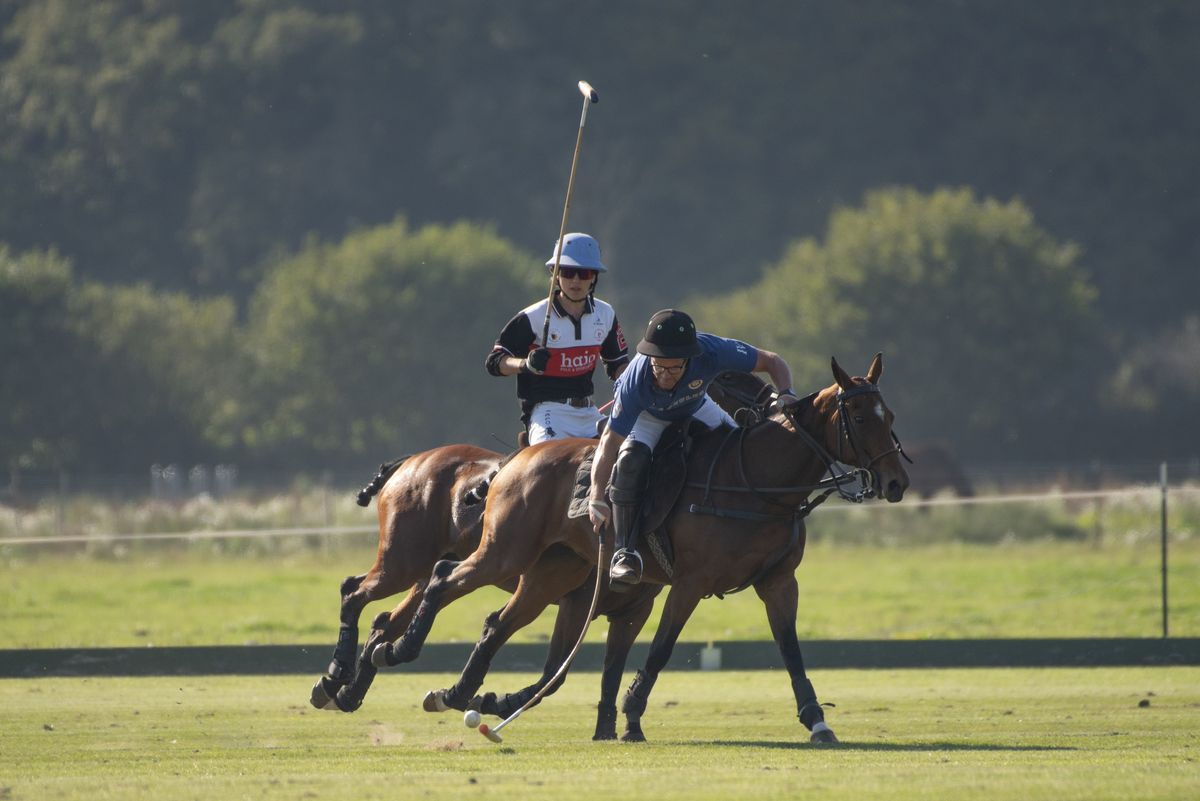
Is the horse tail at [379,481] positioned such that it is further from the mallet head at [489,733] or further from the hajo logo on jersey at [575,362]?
the mallet head at [489,733]

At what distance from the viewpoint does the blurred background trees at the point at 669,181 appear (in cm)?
5659

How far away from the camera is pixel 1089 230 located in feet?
235

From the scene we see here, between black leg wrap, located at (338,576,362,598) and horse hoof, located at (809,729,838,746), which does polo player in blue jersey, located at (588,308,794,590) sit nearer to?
horse hoof, located at (809,729,838,746)

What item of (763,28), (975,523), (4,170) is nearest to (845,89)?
(763,28)

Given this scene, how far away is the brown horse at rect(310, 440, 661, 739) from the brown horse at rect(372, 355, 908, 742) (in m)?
0.33

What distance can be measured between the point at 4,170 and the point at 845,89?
31.0m

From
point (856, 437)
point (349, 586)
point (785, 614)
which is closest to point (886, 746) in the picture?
point (785, 614)

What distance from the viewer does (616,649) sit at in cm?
1056

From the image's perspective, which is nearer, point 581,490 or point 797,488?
point 797,488

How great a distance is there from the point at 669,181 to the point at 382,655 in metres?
65.9

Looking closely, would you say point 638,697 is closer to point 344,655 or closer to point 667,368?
point 667,368

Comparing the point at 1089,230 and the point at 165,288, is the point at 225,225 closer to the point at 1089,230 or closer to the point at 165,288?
the point at 165,288

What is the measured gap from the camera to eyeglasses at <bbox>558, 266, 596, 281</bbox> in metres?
11.0

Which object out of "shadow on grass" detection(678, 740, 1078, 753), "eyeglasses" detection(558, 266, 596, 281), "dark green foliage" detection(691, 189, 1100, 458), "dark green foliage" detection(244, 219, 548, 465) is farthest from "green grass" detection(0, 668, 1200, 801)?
"dark green foliage" detection(691, 189, 1100, 458)
